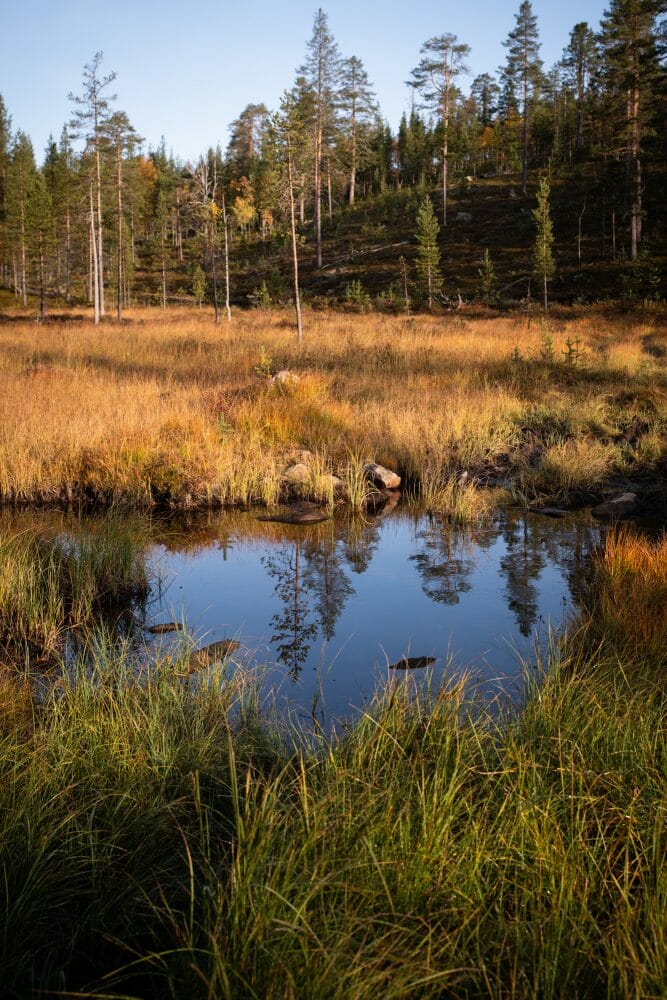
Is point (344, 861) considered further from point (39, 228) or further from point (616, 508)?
point (39, 228)

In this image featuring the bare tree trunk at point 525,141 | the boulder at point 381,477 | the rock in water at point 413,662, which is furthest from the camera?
the bare tree trunk at point 525,141

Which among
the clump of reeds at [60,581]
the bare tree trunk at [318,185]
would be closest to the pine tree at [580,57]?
the bare tree trunk at [318,185]

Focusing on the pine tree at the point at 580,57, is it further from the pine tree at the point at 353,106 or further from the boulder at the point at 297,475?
the boulder at the point at 297,475

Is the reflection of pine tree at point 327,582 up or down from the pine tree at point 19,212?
down

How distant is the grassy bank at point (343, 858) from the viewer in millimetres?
1749

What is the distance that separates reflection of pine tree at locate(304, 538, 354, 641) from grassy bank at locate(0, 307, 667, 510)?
1778 mm

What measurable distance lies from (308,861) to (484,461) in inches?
342

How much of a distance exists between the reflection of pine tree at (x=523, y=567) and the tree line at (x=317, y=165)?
20046 millimetres

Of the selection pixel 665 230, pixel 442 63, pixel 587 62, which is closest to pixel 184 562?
pixel 665 230

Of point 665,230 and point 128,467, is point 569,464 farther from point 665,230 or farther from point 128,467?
point 665,230

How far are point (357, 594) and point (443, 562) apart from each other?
1199 mm

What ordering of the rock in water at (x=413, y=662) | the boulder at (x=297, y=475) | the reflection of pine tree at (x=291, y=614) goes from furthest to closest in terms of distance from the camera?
the boulder at (x=297, y=475)
the reflection of pine tree at (x=291, y=614)
the rock in water at (x=413, y=662)

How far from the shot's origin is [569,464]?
9180 millimetres

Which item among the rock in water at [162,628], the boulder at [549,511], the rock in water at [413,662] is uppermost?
the boulder at [549,511]
